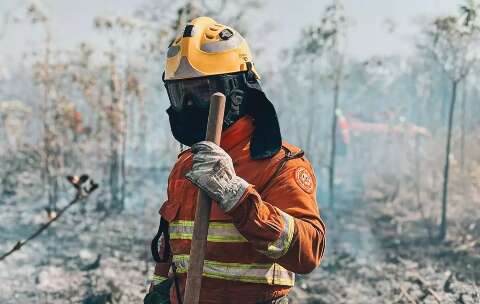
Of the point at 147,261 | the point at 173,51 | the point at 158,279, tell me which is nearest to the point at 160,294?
the point at 158,279

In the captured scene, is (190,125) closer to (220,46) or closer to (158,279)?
(220,46)

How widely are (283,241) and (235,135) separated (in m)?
0.56

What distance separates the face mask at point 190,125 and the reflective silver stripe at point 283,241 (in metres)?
0.59

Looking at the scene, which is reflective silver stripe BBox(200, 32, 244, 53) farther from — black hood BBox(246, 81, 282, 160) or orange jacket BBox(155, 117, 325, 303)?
orange jacket BBox(155, 117, 325, 303)

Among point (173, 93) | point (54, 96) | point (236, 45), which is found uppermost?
point (236, 45)

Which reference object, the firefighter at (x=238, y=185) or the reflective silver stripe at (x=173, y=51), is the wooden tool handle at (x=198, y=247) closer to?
the firefighter at (x=238, y=185)

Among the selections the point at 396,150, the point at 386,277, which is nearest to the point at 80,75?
the point at 386,277

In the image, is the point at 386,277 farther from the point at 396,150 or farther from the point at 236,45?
the point at 396,150

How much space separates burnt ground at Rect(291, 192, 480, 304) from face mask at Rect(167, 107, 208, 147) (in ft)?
15.6

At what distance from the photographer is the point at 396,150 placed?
5062 cm

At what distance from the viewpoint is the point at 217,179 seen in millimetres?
1947

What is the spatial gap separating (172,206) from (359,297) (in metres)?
8.60

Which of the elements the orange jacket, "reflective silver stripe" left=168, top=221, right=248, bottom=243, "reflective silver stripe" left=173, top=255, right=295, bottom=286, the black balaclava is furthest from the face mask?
"reflective silver stripe" left=173, top=255, right=295, bottom=286

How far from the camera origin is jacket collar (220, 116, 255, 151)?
2.37m
